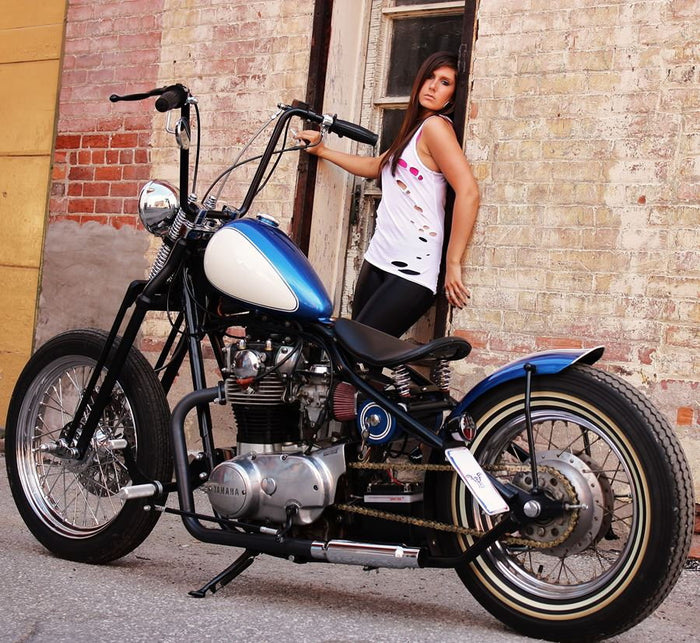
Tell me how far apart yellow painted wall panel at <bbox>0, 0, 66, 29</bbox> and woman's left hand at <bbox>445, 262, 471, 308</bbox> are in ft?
9.59

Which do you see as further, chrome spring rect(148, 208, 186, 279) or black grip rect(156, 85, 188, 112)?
chrome spring rect(148, 208, 186, 279)

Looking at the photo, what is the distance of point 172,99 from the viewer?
313cm

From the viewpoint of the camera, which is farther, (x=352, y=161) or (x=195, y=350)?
(x=352, y=161)

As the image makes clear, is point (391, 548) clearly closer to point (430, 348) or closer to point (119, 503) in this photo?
point (430, 348)

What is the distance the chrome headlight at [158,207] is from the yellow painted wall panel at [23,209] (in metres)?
2.76

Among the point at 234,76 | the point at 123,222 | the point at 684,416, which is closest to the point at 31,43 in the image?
the point at 123,222

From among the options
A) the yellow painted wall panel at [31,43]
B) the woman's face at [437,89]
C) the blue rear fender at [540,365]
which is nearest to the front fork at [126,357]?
the blue rear fender at [540,365]

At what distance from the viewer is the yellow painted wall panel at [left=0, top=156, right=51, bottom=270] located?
5.92 m

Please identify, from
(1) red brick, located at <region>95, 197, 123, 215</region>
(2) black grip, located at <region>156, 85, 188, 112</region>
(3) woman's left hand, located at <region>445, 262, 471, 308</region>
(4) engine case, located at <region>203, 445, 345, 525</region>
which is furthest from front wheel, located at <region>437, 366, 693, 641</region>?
(1) red brick, located at <region>95, 197, 123, 215</region>

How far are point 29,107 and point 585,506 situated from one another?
14.7ft

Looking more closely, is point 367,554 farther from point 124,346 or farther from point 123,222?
point 123,222

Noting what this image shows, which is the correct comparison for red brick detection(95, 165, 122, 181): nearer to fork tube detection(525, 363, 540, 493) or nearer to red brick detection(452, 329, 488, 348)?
red brick detection(452, 329, 488, 348)

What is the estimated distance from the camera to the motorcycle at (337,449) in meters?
2.60

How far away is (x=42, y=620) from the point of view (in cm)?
268
